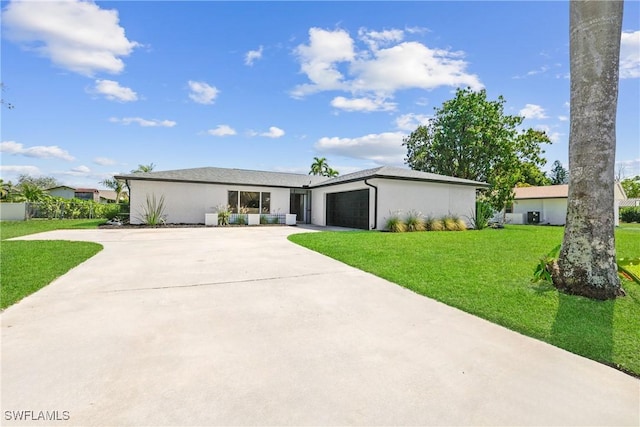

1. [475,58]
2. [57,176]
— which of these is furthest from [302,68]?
[57,176]

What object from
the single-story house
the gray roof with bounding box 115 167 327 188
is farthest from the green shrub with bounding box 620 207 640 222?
the gray roof with bounding box 115 167 327 188

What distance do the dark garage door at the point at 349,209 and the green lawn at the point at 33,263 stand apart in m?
10.8

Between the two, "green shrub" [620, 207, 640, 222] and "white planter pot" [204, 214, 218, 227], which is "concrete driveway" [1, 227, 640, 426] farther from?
"green shrub" [620, 207, 640, 222]

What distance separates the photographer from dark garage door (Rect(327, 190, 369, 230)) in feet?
50.3

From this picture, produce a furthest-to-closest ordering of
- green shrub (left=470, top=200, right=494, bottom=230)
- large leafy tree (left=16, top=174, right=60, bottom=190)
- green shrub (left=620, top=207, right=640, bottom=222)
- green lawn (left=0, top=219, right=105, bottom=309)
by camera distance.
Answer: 1. large leafy tree (left=16, top=174, right=60, bottom=190)
2. green shrub (left=620, top=207, right=640, bottom=222)
3. green shrub (left=470, top=200, right=494, bottom=230)
4. green lawn (left=0, top=219, right=105, bottom=309)

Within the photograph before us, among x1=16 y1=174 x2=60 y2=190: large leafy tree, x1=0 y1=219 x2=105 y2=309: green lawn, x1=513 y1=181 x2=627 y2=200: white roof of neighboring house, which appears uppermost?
x1=16 y1=174 x2=60 y2=190: large leafy tree

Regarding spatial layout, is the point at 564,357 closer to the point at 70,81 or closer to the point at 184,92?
the point at 70,81

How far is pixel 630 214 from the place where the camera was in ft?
92.9

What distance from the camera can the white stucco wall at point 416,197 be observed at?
14.6 meters

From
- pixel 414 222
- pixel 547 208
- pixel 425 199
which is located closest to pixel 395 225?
pixel 414 222

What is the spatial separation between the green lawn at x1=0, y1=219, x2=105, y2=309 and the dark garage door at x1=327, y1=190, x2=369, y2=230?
10.8 metres

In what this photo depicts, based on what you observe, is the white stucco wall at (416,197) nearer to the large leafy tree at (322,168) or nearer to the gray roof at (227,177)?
the gray roof at (227,177)

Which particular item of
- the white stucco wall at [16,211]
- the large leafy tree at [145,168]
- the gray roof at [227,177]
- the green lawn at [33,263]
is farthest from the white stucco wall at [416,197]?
the large leafy tree at [145,168]

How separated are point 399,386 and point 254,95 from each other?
1644cm
